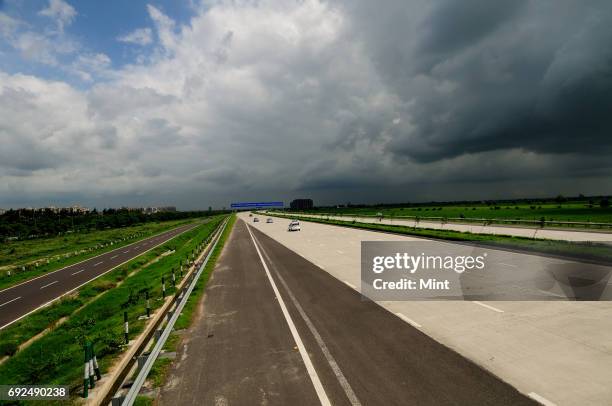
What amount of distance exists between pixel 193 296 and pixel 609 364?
14.9 metres

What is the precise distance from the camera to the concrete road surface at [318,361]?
666cm

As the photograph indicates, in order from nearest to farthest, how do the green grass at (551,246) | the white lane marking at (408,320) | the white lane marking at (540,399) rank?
the white lane marking at (540,399)
the white lane marking at (408,320)
the green grass at (551,246)

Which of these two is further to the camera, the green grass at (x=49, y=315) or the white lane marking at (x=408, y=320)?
the green grass at (x=49, y=315)

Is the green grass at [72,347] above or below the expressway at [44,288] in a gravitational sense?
above

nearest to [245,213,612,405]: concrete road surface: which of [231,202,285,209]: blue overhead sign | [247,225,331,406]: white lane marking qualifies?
[247,225,331,406]: white lane marking

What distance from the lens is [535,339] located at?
8805 millimetres

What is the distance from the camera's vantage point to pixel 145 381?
7656 millimetres

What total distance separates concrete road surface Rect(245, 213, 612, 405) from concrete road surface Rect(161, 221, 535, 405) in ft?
1.91

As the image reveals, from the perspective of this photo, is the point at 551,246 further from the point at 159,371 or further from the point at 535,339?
the point at 159,371

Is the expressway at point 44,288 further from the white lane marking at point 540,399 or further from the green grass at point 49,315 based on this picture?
the white lane marking at point 540,399
